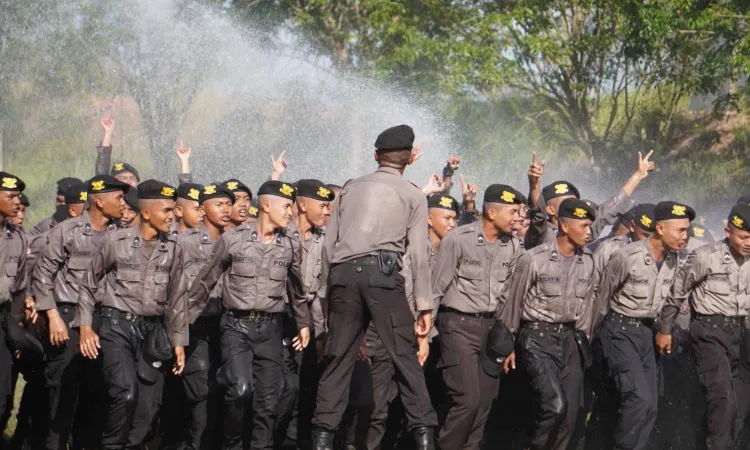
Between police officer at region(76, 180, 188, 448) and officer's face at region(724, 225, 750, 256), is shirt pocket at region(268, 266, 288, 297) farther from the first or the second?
officer's face at region(724, 225, 750, 256)

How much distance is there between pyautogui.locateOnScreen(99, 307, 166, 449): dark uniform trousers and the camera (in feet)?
27.5

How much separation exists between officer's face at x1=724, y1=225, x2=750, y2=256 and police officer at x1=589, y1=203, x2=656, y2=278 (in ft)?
2.55

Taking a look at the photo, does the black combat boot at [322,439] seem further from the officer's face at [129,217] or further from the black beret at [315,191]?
the officer's face at [129,217]

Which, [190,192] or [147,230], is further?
[190,192]

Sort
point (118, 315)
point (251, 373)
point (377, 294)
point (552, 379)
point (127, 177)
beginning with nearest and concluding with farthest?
point (377, 294)
point (118, 315)
point (251, 373)
point (552, 379)
point (127, 177)

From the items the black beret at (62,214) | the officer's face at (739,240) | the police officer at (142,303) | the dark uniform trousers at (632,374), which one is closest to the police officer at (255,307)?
the police officer at (142,303)

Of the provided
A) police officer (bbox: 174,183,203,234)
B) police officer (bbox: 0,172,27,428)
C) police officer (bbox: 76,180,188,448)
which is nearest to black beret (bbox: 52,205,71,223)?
police officer (bbox: 174,183,203,234)

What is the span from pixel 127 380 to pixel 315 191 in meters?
2.69

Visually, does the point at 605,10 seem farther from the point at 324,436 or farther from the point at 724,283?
the point at 324,436

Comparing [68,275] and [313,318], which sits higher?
[68,275]

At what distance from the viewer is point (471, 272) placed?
916 cm

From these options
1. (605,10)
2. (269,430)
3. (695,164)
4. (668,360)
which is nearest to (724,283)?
(668,360)

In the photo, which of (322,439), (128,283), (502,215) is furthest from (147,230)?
(502,215)

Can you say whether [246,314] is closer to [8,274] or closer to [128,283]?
[128,283]
